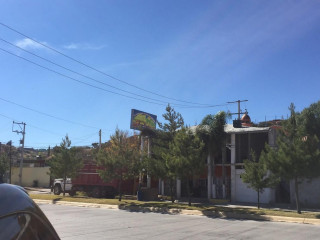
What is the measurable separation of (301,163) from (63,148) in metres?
22.0

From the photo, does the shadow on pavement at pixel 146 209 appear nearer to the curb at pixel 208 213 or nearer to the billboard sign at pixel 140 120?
the curb at pixel 208 213

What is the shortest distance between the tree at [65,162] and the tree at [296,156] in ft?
62.7

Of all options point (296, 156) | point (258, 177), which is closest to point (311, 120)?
point (258, 177)

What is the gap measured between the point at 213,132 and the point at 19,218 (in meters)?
28.2

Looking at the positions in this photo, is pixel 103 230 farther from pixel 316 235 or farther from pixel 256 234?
pixel 316 235

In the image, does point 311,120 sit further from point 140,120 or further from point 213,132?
point 140,120

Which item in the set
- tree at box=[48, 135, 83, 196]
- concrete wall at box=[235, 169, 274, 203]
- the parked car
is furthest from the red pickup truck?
the parked car

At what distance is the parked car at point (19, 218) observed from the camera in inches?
69.5

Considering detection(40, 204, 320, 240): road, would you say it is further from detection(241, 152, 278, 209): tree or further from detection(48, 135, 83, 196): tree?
detection(48, 135, 83, 196): tree

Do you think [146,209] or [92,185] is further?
[92,185]

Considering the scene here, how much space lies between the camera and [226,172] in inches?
1254

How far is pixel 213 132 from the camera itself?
29516 millimetres

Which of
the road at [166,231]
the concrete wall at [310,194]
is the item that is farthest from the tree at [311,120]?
the road at [166,231]

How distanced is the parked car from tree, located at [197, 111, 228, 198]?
27832 mm
